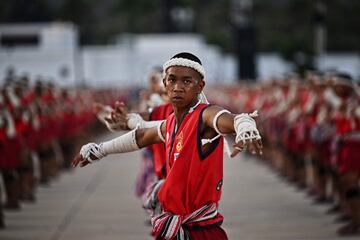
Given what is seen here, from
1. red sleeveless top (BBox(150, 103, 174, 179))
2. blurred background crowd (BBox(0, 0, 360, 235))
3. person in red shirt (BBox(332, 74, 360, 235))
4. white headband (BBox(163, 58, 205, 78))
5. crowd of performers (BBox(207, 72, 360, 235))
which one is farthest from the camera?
blurred background crowd (BBox(0, 0, 360, 235))

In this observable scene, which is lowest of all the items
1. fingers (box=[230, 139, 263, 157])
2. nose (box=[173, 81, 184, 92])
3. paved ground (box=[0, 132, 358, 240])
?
paved ground (box=[0, 132, 358, 240])

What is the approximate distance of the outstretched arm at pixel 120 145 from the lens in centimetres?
807

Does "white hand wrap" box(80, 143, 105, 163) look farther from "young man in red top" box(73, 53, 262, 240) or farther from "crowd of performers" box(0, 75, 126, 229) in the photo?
"crowd of performers" box(0, 75, 126, 229)

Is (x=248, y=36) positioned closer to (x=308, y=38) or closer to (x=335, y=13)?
(x=308, y=38)

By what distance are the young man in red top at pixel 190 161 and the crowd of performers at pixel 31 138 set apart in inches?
290

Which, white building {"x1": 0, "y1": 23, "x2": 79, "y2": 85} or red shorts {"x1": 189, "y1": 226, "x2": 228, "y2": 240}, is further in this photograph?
white building {"x1": 0, "y1": 23, "x2": 79, "y2": 85}

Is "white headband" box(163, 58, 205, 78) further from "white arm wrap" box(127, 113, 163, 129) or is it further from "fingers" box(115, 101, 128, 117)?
"fingers" box(115, 101, 128, 117)

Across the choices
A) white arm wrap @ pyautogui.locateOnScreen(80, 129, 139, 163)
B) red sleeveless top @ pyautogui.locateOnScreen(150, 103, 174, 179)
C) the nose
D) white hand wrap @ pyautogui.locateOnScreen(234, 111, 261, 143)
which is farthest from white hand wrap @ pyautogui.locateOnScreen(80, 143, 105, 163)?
red sleeveless top @ pyautogui.locateOnScreen(150, 103, 174, 179)

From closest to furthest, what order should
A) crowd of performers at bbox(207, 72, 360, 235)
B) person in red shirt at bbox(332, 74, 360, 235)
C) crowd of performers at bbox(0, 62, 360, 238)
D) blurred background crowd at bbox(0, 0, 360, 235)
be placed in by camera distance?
crowd of performers at bbox(0, 62, 360, 238) → person in red shirt at bbox(332, 74, 360, 235) → crowd of performers at bbox(207, 72, 360, 235) → blurred background crowd at bbox(0, 0, 360, 235)

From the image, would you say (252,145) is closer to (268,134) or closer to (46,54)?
(268,134)

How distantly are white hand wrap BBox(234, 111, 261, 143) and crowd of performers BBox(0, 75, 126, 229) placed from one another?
816cm

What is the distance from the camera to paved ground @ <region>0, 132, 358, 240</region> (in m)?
14.1

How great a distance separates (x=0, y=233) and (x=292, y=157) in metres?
8.44

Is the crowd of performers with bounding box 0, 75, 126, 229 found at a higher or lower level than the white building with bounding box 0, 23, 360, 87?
higher
